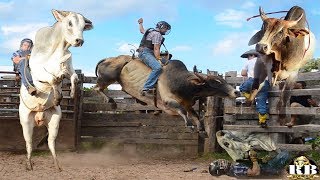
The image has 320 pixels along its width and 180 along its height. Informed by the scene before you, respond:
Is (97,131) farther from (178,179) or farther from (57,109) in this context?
(178,179)

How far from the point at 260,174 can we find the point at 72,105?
5.49 metres

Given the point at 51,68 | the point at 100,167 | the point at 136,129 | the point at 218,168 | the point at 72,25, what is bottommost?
the point at 100,167

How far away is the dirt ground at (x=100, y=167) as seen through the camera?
8680 millimetres

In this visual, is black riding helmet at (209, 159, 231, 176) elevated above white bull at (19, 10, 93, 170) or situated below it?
below

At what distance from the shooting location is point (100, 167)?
33.0 feet

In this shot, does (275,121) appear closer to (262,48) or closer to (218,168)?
(218,168)

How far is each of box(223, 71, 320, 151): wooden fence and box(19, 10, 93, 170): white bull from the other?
4082mm

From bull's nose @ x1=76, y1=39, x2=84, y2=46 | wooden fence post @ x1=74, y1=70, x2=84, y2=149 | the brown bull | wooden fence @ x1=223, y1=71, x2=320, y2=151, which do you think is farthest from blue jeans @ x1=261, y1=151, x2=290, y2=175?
wooden fence post @ x1=74, y1=70, x2=84, y2=149

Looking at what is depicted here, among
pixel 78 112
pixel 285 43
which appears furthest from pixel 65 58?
pixel 78 112

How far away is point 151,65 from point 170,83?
0.61m

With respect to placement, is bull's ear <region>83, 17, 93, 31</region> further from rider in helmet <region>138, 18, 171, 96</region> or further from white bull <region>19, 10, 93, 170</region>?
rider in helmet <region>138, 18, 171, 96</region>

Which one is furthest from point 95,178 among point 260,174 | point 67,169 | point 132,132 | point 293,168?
point 132,132

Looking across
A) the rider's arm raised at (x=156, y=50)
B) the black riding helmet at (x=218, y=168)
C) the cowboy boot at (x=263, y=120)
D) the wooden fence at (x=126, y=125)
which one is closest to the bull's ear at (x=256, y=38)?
the black riding helmet at (x=218, y=168)

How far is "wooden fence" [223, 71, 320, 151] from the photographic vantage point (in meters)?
9.32
